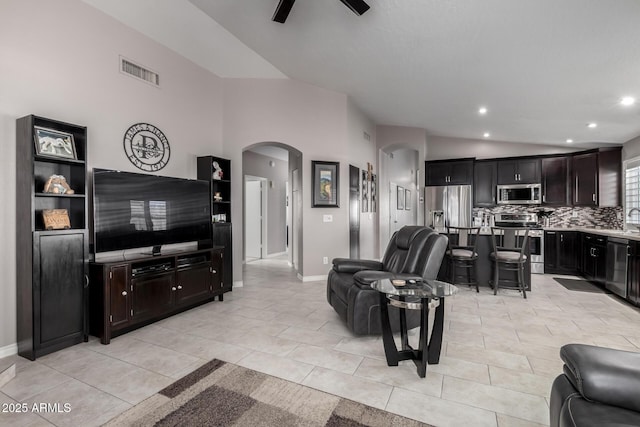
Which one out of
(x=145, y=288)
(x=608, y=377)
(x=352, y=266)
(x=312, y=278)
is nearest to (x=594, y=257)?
(x=352, y=266)

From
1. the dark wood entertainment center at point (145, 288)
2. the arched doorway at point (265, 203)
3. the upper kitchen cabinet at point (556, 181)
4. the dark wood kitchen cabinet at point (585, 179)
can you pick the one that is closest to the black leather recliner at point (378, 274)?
the dark wood entertainment center at point (145, 288)

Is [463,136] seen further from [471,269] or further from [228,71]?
[228,71]

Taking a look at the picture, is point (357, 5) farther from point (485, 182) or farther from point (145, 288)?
point (485, 182)

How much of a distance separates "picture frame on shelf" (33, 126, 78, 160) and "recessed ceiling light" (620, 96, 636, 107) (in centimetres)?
633

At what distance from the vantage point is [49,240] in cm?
257

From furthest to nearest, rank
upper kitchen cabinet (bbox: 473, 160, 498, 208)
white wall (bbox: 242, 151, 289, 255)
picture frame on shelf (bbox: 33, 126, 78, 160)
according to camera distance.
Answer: white wall (bbox: 242, 151, 289, 255) → upper kitchen cabinet (bbox: 473, 160, 498, 208) → picture frame on shelf (bbox: 33, 126, 78, 160)

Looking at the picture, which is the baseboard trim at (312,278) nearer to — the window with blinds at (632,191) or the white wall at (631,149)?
the window with blinds at (632,191)

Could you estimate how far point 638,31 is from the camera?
2709 mm

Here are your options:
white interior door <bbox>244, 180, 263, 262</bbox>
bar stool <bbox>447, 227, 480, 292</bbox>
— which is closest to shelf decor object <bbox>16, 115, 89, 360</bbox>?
bar stool <bbox>447, 227, 480, 292</bbox>

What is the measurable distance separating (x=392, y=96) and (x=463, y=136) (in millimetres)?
2721

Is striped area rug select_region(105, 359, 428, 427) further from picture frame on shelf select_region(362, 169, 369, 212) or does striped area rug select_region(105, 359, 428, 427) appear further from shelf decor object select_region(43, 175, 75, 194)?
picture frame on shelf select_region(362, 169, 369, 212)

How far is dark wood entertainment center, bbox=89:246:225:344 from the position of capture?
282 cm

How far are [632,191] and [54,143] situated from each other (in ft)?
26.4

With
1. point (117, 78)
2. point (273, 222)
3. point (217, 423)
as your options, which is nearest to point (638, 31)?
point (217, 423)
